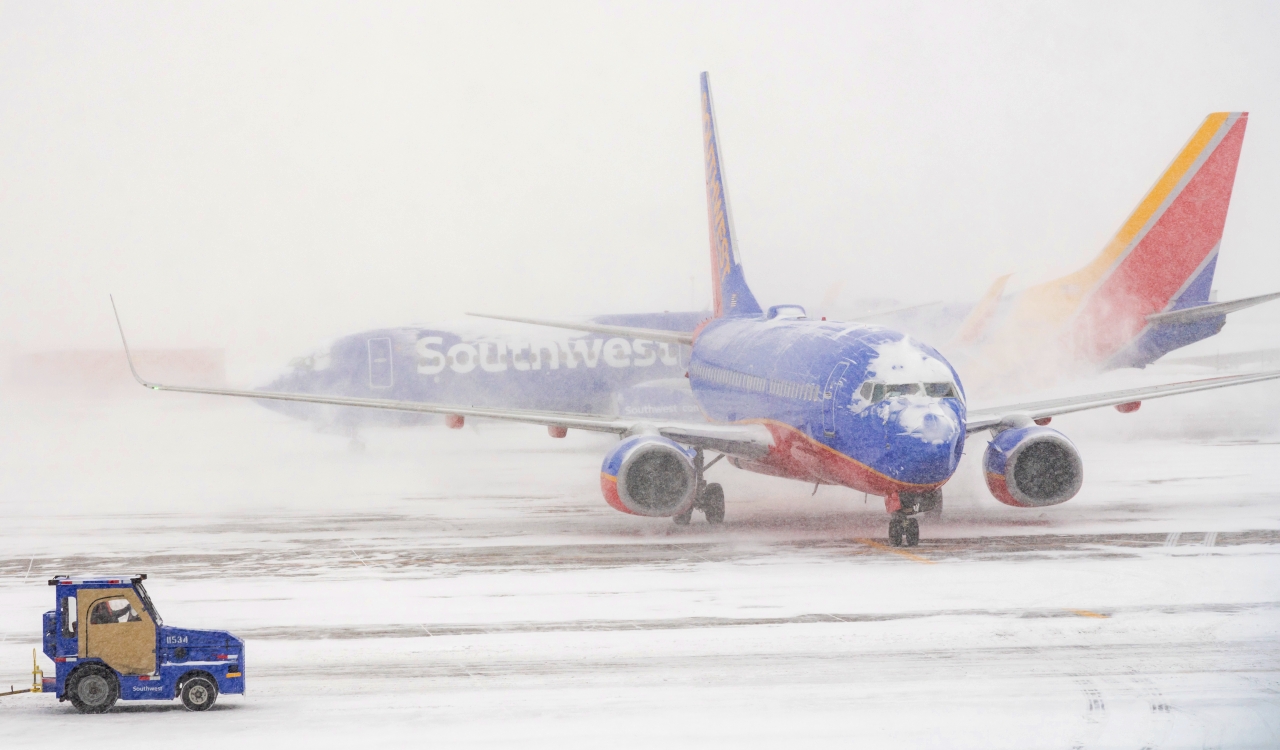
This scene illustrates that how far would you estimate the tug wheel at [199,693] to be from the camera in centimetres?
1302

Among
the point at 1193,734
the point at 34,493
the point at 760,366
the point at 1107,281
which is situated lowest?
the point at 1193,734

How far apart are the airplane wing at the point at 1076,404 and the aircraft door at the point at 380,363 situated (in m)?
22.1

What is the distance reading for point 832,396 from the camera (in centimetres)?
2172

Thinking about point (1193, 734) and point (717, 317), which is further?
point (717, 317)

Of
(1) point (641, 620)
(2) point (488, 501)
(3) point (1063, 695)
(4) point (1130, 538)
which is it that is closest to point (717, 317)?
(2) point (488, 501)

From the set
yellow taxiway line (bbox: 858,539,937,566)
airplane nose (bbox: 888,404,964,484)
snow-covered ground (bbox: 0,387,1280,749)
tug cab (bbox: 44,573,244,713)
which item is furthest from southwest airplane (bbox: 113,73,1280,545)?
tug cab (bbox: 44,573,244,713)

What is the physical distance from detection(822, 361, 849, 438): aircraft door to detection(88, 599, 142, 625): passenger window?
12.0 metres

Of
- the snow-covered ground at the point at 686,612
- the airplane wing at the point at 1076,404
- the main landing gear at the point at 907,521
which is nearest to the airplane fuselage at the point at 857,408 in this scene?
the main landing gear at the point at 907,521

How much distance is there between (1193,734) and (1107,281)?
79.3 ft

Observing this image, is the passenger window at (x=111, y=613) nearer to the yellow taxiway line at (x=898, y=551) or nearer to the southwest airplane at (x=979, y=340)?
the yellow taxiway line at (x=898, y=551)

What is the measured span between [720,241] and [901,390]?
42.1 ft

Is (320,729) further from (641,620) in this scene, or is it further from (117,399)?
(117,399)

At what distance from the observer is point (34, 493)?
113ft

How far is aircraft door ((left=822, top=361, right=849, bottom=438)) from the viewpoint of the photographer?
21609 millimetres
